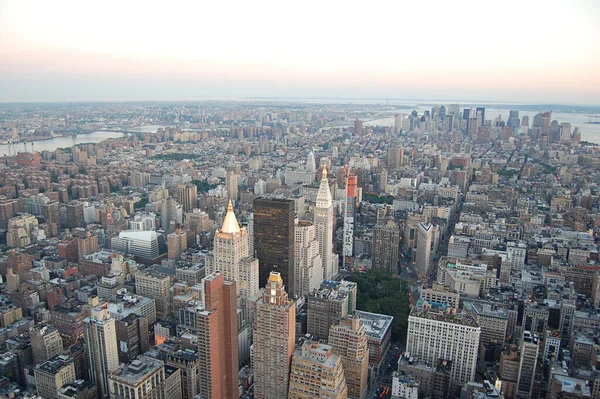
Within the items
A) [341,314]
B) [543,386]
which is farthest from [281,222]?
[543,386]

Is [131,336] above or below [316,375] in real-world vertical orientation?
below

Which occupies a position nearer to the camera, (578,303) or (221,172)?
(578,303)

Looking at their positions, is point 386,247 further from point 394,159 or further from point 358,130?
point 358,130

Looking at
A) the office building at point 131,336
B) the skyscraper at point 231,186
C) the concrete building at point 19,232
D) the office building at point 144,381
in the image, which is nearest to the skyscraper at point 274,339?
the office building at point 144,381

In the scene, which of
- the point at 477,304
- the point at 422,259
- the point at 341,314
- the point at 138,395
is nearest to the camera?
the point at 138,395

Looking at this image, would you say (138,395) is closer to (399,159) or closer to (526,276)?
(526,276)

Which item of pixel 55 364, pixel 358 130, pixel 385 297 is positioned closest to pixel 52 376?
pixel 55 364
